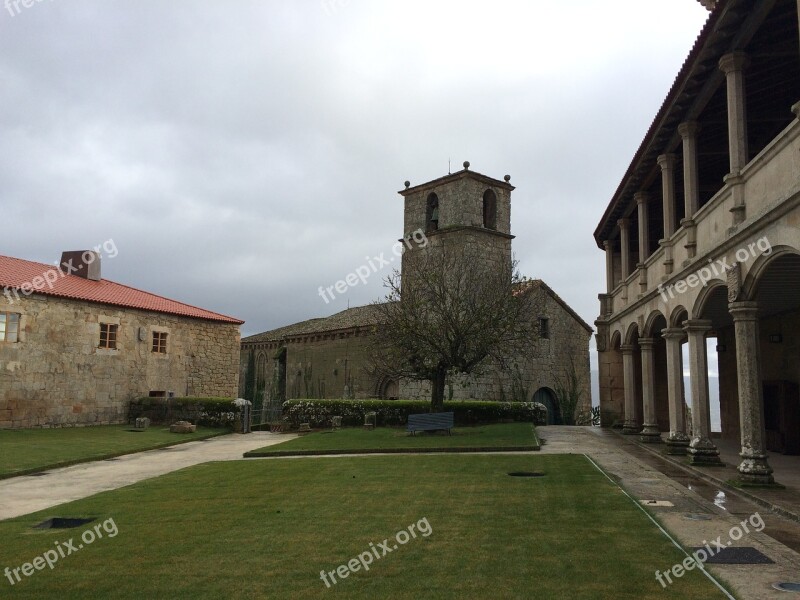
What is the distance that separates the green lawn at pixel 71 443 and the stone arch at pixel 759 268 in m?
15.4

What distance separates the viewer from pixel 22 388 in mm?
24281

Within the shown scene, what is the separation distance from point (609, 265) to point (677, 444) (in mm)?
10436

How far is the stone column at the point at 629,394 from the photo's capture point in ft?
69.5

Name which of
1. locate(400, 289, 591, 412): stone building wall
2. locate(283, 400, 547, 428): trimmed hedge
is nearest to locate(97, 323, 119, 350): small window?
locate(283, 400, 547, 428): trimmed hedge

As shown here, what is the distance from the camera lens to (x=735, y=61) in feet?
36.3

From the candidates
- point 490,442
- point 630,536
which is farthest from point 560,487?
point 490,442

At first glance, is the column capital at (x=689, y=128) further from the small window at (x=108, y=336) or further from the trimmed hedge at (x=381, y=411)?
the small window at (x=108, y=336)

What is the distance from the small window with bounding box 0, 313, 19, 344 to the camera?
2392cm

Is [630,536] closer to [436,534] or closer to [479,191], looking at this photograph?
[436,534]

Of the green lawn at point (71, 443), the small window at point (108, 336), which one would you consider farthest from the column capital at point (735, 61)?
the small window at point (108, 336)

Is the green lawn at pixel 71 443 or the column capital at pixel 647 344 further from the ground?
the column capital at pixel 647 344

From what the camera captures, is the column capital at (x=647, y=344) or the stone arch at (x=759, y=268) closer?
the stone arch at (x=759, y=268)

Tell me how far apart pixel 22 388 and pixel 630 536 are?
2414cm

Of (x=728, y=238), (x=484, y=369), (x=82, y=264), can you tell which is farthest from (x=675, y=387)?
(x=82, y=264)
